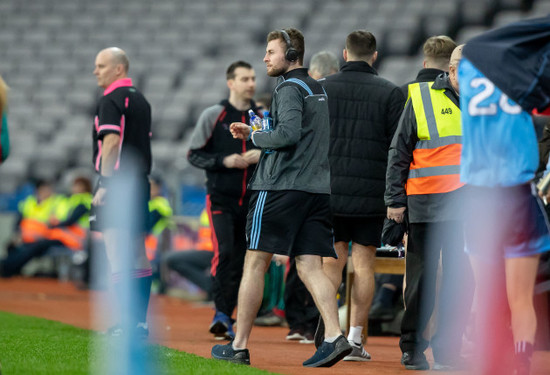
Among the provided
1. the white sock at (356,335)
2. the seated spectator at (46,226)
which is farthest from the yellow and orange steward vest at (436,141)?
the seated spectator at (46,226)

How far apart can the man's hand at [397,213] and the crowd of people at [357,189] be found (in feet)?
0.07

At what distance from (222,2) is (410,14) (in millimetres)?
5661

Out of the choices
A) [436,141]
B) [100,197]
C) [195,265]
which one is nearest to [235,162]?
[100,197]

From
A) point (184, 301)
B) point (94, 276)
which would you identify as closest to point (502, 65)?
point (184, 301)

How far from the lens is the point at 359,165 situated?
22.7ft

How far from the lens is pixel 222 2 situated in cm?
2652

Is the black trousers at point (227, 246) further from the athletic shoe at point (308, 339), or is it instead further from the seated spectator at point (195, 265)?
the seated spectator at point (195, 265)

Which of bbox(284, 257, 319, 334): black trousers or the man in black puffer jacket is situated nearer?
the man in black puffer jacket

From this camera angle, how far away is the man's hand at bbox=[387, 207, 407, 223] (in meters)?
6.22

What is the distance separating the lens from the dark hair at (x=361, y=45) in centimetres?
703

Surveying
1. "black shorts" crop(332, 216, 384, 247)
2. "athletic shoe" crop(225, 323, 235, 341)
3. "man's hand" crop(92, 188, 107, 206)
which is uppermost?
"man's hand" crop(92, 188, 107, 206)

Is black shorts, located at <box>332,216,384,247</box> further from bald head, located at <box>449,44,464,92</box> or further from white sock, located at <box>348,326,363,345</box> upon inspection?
bald head, located at <box>449,44,464,92</box>

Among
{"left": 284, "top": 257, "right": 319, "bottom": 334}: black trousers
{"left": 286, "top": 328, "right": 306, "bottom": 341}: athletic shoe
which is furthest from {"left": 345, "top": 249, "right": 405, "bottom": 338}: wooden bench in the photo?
{"left": 286, "top": 328, "right": 306, "bottom": 341}: athletic shoe

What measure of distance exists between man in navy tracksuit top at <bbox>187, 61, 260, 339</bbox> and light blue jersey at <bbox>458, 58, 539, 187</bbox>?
3660 mm
